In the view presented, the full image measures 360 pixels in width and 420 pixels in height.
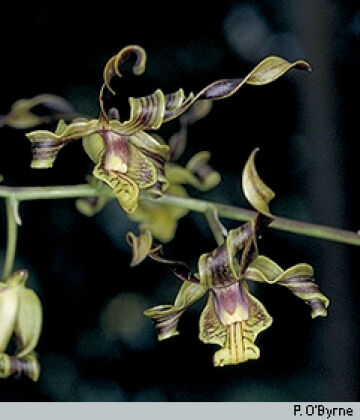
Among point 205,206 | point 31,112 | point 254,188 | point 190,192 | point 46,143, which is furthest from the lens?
point 190,192

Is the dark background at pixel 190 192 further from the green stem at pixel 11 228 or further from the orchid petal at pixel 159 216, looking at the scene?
the green stem at pixel 11 228

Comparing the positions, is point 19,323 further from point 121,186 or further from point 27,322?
point 121,186

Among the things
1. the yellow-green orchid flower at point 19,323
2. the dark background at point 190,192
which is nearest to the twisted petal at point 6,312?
the yellow-green orchid flower at point 19,323

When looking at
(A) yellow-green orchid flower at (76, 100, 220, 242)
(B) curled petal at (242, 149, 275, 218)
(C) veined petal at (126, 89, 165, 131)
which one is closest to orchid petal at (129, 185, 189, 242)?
(A) yellow-green orchid flower at (76, 100, 220, 242)

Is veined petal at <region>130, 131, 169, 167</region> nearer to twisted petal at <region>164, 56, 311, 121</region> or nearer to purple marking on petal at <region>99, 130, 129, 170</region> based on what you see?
purple marking on petal at <region>99, 130, 129, 170</region>

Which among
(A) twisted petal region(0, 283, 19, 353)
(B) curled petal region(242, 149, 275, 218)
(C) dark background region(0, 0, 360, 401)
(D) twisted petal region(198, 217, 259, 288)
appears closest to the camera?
(B) curled petal region(242, 149, 275, 218)

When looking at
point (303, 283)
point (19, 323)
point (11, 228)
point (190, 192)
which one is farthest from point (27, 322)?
point (190, 192)
